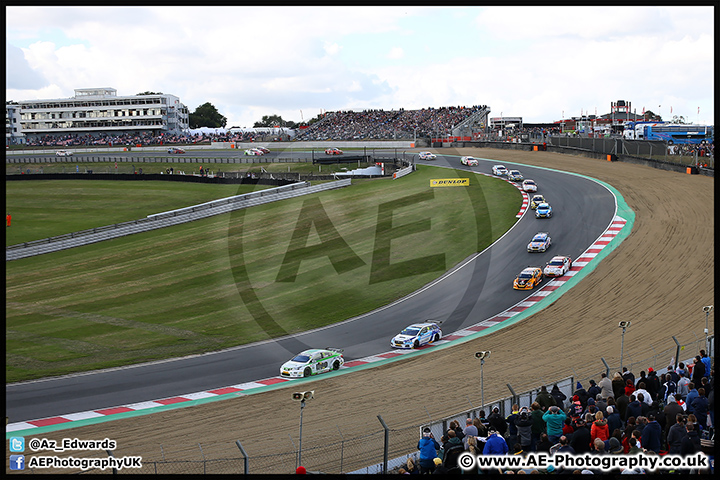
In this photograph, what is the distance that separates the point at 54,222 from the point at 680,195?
51.1 metres

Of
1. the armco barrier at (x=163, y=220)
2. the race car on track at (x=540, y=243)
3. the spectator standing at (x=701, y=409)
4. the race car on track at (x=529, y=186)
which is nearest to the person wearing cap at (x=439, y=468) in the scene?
the spectator standing at (x=701, y=409)

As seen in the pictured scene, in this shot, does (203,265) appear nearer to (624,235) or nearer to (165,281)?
(165,281)

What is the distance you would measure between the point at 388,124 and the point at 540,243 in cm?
7631

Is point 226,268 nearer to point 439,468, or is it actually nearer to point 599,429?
point 439,468

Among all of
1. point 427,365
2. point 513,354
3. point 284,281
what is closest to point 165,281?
point 284,281

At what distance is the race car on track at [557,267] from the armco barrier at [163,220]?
94.4ft

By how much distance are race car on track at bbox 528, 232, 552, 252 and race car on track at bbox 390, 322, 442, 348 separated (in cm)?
1370

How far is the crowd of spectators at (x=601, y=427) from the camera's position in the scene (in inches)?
410

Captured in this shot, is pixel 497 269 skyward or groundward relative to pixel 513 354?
skyward

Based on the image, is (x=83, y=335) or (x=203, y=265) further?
(x=203, y=265)

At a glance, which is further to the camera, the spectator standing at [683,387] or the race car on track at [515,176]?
the race car on track at [515,176]

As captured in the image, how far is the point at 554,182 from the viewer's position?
190 feet

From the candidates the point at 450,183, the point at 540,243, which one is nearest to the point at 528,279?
the point at 540,243

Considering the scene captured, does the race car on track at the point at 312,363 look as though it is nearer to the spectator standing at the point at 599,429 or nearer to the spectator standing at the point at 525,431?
the spectator standing at the point at 525,431
